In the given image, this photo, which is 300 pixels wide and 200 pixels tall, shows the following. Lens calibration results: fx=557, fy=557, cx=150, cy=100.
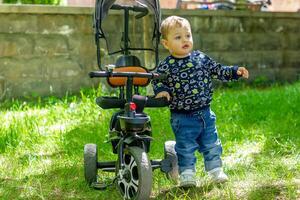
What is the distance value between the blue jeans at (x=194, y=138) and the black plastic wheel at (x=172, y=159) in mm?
37

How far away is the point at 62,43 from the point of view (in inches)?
295

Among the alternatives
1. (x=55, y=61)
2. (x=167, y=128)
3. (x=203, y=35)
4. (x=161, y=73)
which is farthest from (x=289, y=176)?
(x=203, y=35)

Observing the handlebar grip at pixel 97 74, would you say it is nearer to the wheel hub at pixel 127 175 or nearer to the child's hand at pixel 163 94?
the child's hand at pixel 163 94

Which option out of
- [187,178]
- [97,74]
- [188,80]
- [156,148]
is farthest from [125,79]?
[156,148]

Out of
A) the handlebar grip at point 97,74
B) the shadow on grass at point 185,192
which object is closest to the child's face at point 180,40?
→ the handlebar grip at point 97,74

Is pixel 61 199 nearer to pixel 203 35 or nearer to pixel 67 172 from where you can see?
pixel 67 172

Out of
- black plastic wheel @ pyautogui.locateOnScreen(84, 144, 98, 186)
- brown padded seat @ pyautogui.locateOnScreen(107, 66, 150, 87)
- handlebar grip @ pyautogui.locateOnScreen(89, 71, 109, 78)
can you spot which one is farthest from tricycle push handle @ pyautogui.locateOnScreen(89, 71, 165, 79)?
black plastic wheel @ pyautogui.locateOnScreen(84, 144, 98, 186)

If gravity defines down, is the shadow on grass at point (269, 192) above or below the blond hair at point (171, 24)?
below

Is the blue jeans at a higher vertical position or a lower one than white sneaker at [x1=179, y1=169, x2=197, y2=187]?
higher

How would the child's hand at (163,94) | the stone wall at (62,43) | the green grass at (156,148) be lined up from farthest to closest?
the stone wall at (62,43) → the green grass at (156,148) → the child's hand at (163,94)

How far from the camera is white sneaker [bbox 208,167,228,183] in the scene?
3.52 meters

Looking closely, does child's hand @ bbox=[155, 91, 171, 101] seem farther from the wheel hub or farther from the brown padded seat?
the wheel hub

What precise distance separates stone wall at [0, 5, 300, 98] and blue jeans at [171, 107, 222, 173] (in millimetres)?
4111

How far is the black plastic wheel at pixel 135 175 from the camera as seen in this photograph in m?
2.97
